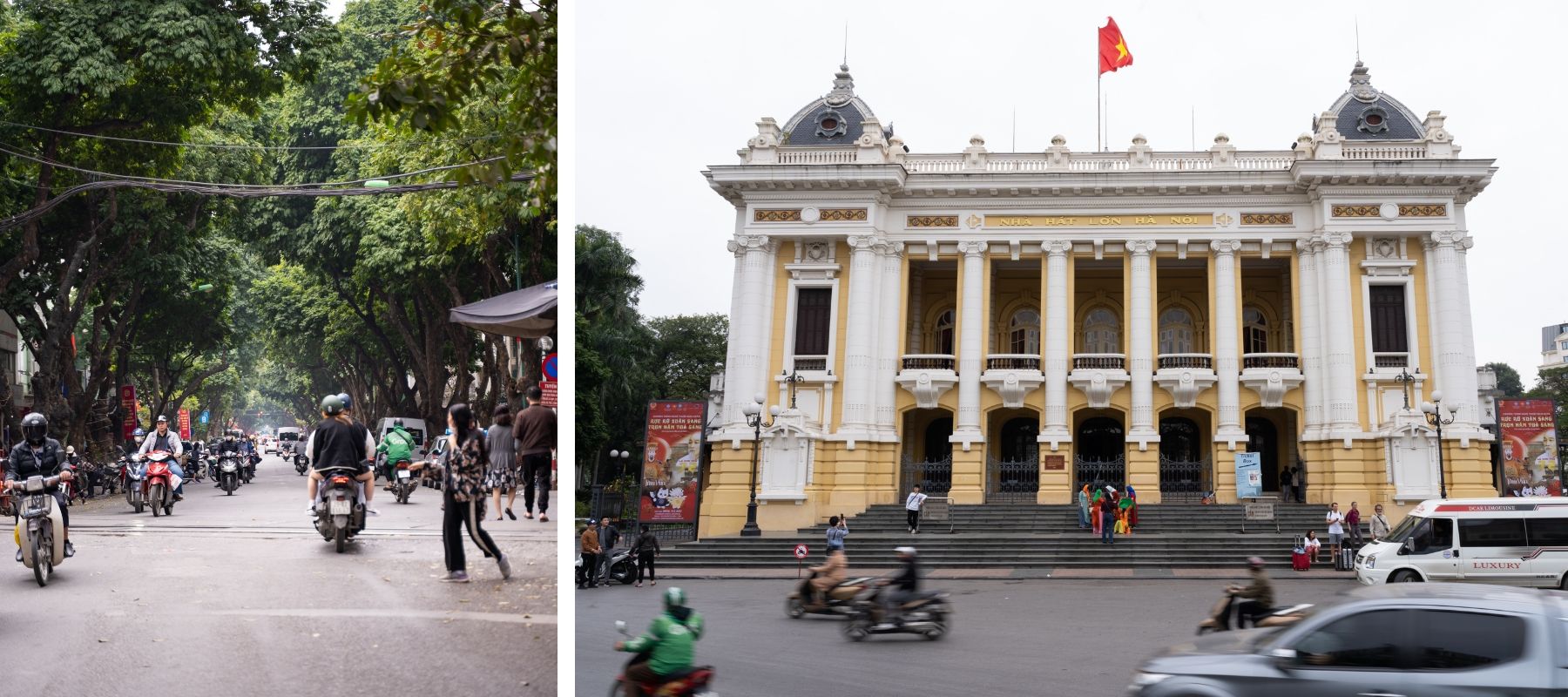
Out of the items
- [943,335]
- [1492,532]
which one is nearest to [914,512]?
[943,335]

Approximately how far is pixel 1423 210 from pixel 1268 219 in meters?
2.38

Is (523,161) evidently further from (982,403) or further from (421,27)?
(982,403)

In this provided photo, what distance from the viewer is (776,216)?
20.9 meters

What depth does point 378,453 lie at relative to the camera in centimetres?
800

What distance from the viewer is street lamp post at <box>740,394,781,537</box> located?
15.0m

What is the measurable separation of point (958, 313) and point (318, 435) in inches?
644

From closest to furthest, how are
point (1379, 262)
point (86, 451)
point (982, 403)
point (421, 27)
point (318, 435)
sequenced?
point (421, 27) → point (318, 435) → point (86, 451) → point (1379, 262) → point (982, 403)

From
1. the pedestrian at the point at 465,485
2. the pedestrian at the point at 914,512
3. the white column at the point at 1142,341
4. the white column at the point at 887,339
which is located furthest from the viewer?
the white column at the point at 887,339

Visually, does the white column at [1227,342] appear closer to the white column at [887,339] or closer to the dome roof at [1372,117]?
the dome roof at [1372,117]

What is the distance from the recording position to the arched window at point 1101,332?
22.6 metres

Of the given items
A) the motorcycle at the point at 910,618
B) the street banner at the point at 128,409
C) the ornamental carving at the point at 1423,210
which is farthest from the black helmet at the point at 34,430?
the ornamental carving at the point at 1423,210

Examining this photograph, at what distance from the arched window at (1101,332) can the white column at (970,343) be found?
8.15 feet

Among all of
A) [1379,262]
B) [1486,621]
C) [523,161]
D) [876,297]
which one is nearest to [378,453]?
[523,161]

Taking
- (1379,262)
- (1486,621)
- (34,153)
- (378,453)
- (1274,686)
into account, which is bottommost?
(1274,686)
